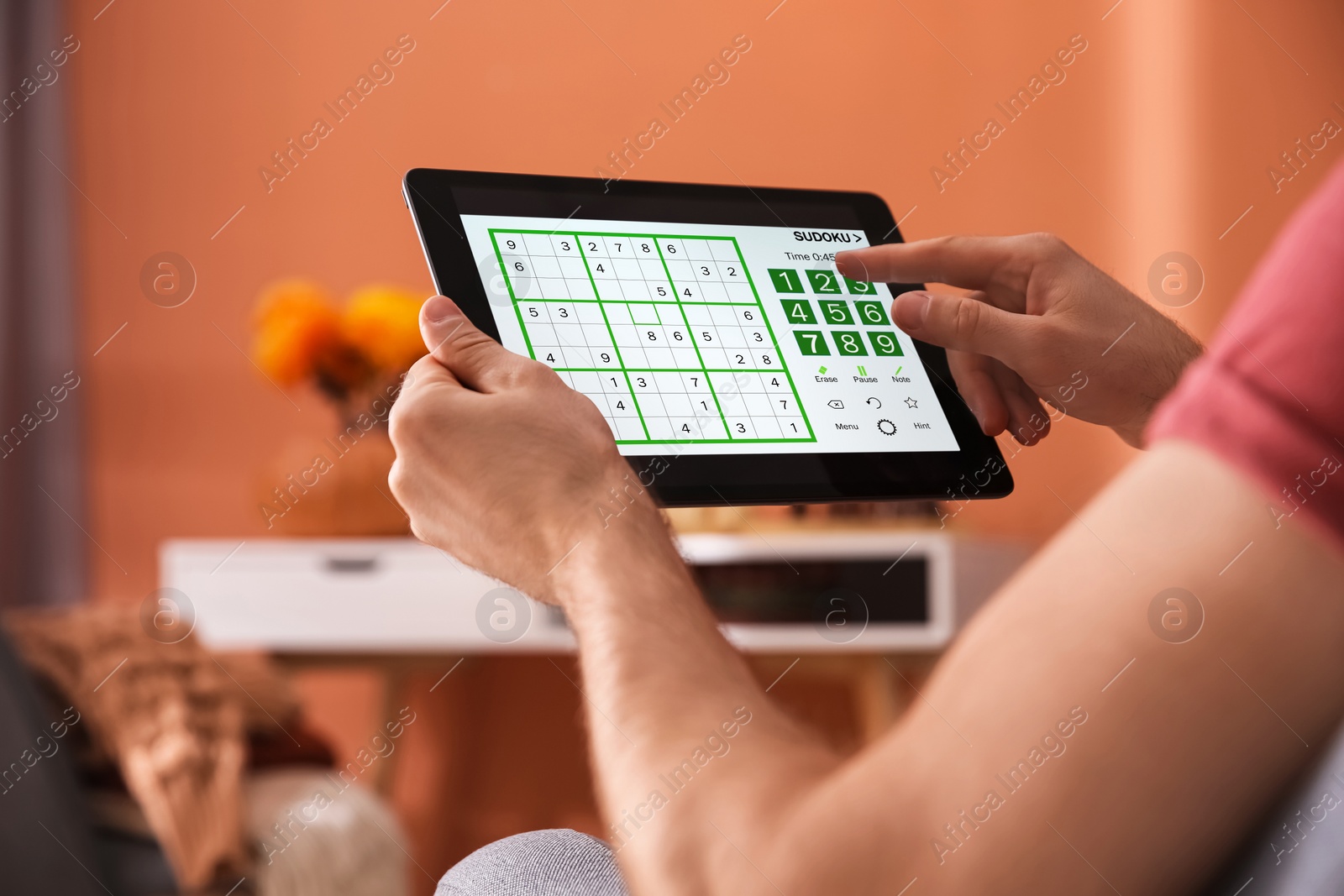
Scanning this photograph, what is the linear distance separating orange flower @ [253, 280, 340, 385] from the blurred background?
0.19 m

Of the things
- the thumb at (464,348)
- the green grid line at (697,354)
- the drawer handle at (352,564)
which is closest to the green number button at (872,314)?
the green grid line at (697,354)

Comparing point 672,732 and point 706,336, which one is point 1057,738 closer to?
point 672,732

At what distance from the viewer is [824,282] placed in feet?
2.22

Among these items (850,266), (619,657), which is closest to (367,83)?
(850,266)

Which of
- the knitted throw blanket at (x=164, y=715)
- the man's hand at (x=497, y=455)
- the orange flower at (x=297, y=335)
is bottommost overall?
the knitted throw blanket at (x=164, y=715)

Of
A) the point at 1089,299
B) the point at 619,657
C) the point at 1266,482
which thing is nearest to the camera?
the point at 1266,482

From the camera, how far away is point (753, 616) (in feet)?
5.18

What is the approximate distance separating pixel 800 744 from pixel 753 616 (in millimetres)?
1169

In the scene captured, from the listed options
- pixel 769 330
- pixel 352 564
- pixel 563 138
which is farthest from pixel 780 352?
pixel 563 138

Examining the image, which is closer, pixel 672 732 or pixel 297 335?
pixel 672 732

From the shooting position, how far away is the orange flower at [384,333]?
172 cm

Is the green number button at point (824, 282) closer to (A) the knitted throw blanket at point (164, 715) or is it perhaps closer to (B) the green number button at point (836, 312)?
(B) the green number button at point (836, 312)

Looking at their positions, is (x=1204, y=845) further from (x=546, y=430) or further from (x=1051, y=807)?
(x=546, y=430)

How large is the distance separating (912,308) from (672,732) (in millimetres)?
347
